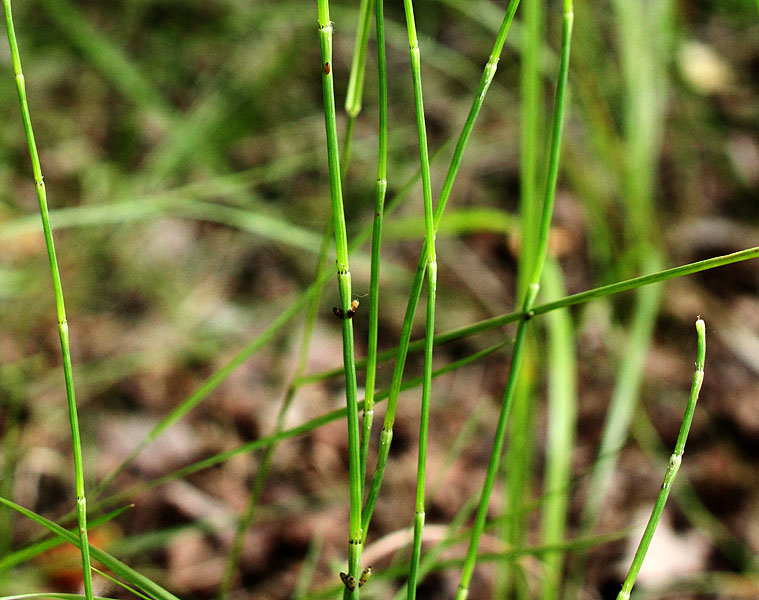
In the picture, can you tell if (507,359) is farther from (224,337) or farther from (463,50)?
(463,50)

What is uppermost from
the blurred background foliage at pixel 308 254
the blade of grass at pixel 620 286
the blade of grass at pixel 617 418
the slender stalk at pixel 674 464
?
the blurred background foliage at pixel 308 254

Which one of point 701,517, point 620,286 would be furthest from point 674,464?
point 701,517

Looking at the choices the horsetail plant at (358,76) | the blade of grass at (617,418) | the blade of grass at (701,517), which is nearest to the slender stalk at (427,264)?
the horsetail plant at (358,76)

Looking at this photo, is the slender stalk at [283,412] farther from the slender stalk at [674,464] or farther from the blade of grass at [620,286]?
the slender stalk at [674,464]

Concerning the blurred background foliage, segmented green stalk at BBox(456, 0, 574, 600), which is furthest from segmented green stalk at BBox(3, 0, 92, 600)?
the blurred background foliage

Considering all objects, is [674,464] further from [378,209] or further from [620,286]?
[378,209]

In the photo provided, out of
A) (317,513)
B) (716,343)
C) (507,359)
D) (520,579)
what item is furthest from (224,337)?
(716,343)

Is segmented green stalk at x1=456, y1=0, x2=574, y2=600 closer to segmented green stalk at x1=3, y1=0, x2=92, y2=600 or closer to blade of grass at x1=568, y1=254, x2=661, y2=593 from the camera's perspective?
segmented green stalk at x1=3, y1=0, x2=92, y2=600
